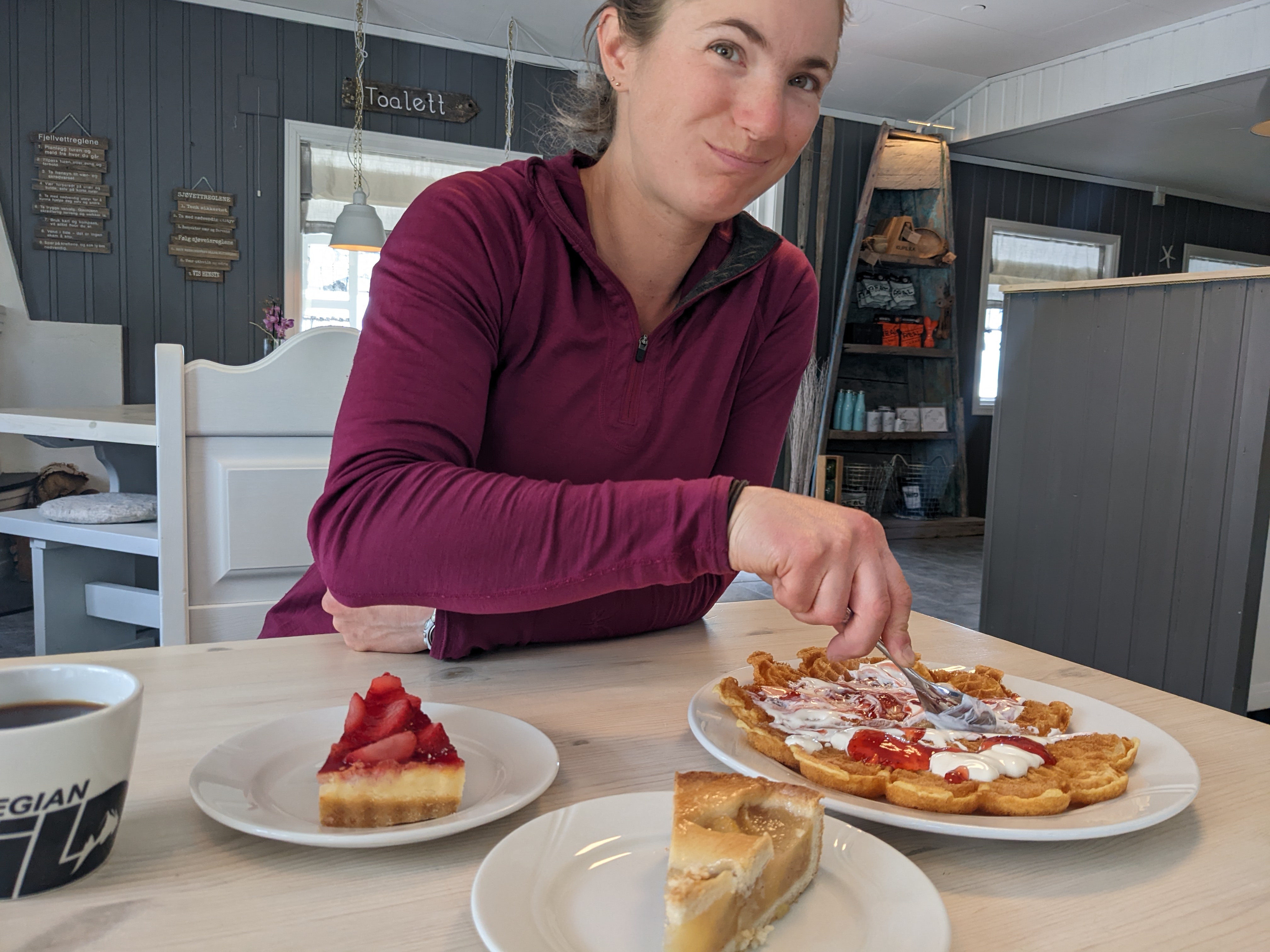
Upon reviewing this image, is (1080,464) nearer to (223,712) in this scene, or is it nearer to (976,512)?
(223,712)

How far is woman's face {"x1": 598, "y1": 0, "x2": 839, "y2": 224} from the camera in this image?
90cm

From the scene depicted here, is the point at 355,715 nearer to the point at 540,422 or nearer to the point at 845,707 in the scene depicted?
the point at 845,707

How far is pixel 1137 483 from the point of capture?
308 centimetres

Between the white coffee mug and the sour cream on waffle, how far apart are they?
45cm

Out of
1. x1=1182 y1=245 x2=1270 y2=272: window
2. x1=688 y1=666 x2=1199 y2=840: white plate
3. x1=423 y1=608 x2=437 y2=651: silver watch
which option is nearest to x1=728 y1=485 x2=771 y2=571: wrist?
x1=688 y1=666 x2=1199 y2=840: white plate

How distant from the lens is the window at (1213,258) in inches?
319

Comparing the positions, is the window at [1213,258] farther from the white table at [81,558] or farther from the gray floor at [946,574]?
the white table at [81,558]

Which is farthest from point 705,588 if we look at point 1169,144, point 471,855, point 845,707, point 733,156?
point 1169,144

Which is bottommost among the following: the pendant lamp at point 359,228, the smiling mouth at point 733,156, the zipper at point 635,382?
the zipper at point 635,382

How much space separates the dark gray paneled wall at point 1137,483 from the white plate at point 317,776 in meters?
2.86

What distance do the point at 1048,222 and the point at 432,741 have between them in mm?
7967

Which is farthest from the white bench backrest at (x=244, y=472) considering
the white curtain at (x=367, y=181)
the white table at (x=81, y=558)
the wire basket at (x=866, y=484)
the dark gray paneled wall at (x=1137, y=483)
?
the wire basket at (x=866, y=484)

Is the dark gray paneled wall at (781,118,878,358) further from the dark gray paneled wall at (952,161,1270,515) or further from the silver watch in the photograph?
the silver watch

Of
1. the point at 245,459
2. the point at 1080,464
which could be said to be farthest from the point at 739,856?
the point at 1080,464
